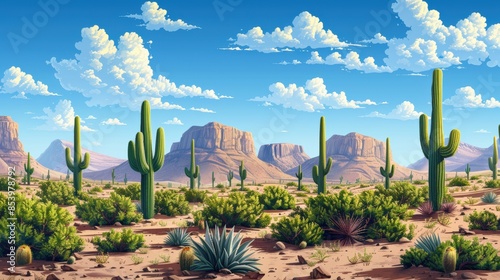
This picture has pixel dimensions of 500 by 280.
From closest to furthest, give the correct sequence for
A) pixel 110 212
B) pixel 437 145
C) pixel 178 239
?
pixel 178 239, pixel 110 212, pixel 437 145

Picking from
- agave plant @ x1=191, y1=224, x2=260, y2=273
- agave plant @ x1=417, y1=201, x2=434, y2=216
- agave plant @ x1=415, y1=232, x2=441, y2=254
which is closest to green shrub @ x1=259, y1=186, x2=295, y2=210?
agave plant @ x1=417, y1=201, x2=434, y2=216

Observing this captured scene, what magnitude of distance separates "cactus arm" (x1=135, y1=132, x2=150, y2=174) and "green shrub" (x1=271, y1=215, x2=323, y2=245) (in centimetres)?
844

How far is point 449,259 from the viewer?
37.9 feet

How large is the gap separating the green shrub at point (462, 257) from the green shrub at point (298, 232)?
3258mm

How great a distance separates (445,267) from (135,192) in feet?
70.2

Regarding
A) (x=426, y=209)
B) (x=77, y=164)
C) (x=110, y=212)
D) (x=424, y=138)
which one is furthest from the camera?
(x=77, y=164)

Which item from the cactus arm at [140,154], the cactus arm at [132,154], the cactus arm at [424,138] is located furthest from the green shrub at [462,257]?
the cactus arm at [132,154]

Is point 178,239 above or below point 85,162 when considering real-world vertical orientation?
below

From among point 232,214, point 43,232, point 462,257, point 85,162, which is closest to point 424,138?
point 232,214

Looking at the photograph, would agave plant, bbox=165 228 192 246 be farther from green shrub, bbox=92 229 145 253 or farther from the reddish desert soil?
green shrub, bbox=92 229 145 253

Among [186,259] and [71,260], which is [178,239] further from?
[186,259]

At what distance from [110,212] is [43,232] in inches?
268

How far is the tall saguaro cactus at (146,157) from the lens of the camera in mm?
22641

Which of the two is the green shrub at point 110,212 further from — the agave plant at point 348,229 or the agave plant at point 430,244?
the agave plant at point 430,244
